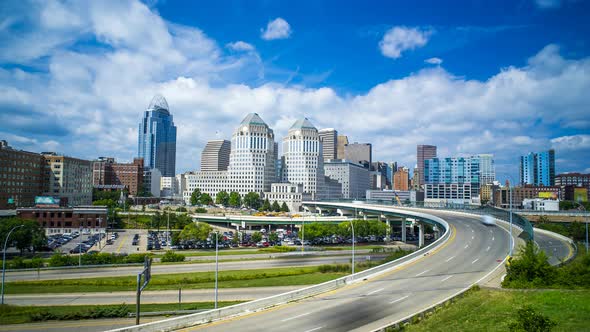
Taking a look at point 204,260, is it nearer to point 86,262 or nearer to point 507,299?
point 86,262

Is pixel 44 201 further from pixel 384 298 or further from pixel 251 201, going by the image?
pixel 384 298

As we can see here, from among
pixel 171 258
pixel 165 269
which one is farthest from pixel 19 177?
pixel 165 269

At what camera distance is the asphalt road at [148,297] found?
37.1 meters

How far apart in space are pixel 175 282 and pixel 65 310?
15460mm

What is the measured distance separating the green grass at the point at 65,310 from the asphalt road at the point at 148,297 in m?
2.45

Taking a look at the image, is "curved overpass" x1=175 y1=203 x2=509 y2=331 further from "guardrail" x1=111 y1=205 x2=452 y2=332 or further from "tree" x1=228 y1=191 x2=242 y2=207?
"tree" x1=228 y1=191 x2=242 y2=207

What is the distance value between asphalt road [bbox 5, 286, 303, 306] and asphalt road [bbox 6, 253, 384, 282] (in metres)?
11.0

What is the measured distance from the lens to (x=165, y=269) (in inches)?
2186

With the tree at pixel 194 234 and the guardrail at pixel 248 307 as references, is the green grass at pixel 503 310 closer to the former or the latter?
the guardrail at pixel 248 307

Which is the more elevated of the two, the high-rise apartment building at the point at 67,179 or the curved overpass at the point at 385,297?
the high-rise apartment building at the point at 67,179

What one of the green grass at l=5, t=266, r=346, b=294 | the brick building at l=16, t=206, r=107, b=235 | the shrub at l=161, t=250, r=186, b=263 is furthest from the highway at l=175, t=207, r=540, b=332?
the brick building at l=16, t=206, r=107, b=235

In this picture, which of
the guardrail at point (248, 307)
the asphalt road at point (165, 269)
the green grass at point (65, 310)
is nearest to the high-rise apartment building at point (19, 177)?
the asphalt road at point (165, 269)

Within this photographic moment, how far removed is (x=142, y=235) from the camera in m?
103

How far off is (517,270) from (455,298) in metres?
7.66
